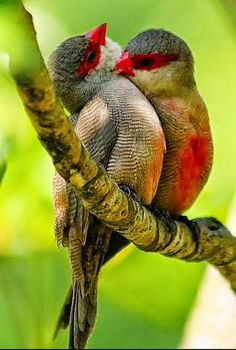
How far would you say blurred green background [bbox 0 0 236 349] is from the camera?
287cm

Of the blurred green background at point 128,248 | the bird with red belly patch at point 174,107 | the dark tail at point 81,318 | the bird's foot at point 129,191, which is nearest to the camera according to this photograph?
the bird's foot at point 129,191

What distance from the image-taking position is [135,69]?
9.04ft

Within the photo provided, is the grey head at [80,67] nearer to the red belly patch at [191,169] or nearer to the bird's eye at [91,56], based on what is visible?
the bird's eye at [91,56]

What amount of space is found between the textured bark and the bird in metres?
0.15

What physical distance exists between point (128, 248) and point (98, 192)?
1.30 m

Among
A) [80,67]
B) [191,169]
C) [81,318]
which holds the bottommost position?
[81,318]

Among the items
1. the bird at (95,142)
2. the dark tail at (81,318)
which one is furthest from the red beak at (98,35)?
the dark tail at (81,318)

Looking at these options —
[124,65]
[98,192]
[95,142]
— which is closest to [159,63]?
[124,65]

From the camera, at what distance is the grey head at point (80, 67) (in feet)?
8.60

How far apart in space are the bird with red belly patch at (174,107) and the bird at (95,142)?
86mm

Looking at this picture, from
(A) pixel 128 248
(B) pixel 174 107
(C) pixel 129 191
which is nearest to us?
(C) pixel 129 191

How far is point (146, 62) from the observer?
2.78 m

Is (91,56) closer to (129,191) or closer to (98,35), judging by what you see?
(98,35)

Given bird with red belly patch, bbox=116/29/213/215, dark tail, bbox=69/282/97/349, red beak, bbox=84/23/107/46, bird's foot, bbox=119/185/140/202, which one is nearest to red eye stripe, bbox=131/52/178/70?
bird with red belly patch, bbox=116/29/213/215
